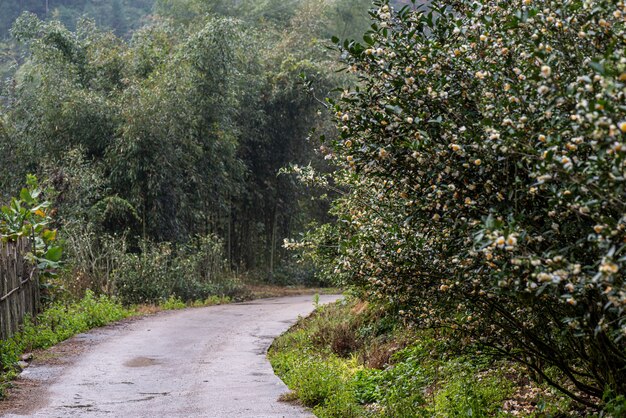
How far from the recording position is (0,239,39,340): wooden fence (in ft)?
30.7

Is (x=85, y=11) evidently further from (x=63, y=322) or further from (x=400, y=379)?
(x=400, y=379)

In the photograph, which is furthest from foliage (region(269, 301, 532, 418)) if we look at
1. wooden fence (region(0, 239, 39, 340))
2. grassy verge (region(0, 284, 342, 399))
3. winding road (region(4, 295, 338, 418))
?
wooden fence (region(0, 239, 39, 340))

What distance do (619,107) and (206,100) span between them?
53.6ft

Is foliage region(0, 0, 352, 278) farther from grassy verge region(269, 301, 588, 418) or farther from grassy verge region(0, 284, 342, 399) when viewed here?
grassy verge region(269, 301, 588, 418)

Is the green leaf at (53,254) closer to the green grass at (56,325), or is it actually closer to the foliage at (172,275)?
the green grass at (56,325)

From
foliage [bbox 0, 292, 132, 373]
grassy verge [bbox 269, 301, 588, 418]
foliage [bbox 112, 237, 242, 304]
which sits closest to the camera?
grassy verge [bbox 269, 301, 588, 418]

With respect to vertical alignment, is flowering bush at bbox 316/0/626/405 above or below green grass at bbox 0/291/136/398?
above

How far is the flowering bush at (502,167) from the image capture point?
319 centimetres

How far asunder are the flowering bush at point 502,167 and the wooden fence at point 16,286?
5.61m

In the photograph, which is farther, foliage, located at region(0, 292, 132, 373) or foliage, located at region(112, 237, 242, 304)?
foliage, located at region(112, 237, 242, 304)

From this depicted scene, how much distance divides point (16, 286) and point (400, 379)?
573 cm

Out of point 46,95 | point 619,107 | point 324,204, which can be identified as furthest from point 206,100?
point 619,107

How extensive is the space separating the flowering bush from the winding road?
7.42 ft

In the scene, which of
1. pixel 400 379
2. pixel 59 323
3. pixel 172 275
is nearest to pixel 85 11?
pixel 172 275
